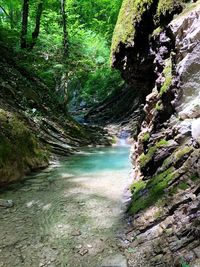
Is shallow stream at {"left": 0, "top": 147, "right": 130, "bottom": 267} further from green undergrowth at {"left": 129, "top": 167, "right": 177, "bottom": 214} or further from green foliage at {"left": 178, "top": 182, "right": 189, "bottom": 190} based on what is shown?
green foliage at {"left": 178, "top": 182, "right": 189, "bottom": 190}

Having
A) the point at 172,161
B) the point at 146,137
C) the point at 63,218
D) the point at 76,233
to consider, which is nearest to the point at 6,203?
the point at 63,218

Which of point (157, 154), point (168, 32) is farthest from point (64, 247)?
point (168, 32)

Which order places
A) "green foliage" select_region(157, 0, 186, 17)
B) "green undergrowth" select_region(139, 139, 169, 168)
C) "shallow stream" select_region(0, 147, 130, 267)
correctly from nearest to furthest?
"shallow stream" select_region(0, 147, 130, 267) → "green undergrowth" select_region(139, 139, 169, 168) → "green foliage" select_region(157, 0, 186, 17)

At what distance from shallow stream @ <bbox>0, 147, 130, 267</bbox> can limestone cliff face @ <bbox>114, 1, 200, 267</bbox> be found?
475 millimetres

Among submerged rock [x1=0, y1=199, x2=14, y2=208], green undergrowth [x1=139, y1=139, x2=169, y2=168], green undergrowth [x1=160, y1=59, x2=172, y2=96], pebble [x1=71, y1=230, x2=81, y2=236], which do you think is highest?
green undergrowth [x1=160, y1=59, x2=172, y2=96]

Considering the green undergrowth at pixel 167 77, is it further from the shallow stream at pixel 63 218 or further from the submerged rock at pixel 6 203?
the submerged rock at pixel 6 203

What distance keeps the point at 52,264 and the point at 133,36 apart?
20.3 feet

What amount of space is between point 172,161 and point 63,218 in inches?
83.1

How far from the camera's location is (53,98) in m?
16.0

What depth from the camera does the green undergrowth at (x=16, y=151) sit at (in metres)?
7.86

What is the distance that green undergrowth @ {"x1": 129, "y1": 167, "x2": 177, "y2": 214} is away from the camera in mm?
5133

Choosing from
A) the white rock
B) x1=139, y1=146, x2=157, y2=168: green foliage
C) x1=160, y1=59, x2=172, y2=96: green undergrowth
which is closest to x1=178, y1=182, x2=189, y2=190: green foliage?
the white rock

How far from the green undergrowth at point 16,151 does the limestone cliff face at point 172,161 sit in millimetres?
3028

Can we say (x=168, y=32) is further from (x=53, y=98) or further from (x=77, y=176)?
(x=53, y=98)
